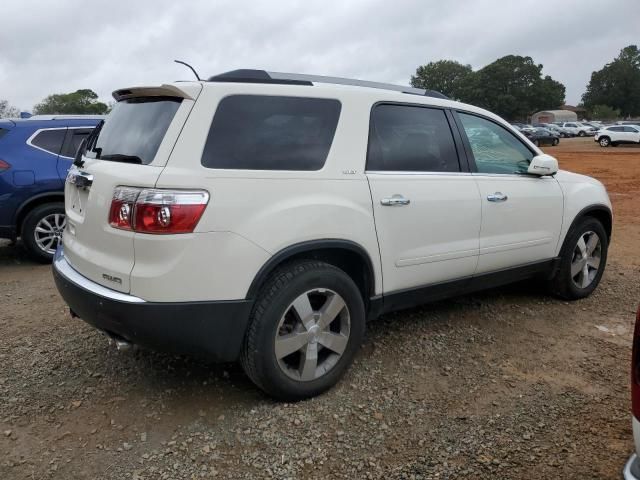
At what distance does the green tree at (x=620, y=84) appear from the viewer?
338 ft

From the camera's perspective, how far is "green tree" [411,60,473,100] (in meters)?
105

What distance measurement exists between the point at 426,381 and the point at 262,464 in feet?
4.02

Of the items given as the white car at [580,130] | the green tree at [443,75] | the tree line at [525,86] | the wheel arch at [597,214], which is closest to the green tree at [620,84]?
the tree line at [525,86]

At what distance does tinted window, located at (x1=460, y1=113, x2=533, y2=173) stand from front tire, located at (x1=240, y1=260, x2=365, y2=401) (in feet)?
5.12

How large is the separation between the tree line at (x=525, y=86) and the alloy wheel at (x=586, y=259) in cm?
9176

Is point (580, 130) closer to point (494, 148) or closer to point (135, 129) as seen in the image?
point (494, 148)

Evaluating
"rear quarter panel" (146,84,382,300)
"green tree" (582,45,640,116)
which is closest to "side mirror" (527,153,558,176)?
"rear quarter panel" (146,84,382,300)

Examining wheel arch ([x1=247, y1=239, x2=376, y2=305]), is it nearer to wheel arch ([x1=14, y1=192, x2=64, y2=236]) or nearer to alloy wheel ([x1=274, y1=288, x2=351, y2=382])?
alloy wheel ([x1=274, y1=288, x2=351, y2=382])

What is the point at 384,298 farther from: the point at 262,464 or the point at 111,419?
the point at 111,419

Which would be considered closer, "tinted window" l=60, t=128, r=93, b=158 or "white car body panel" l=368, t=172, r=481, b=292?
"white car body panel" l=368, t=172, r=481, b=292

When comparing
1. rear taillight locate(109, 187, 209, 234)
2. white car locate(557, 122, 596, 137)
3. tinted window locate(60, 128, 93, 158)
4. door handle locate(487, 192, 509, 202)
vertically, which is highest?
tinted window locate(60, 128, 93, 158)

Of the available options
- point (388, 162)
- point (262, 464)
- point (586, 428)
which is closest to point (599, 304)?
point (586, 428)

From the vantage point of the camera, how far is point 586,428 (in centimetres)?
296

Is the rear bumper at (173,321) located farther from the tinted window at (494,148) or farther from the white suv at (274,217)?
the tinted window at (494,148)
